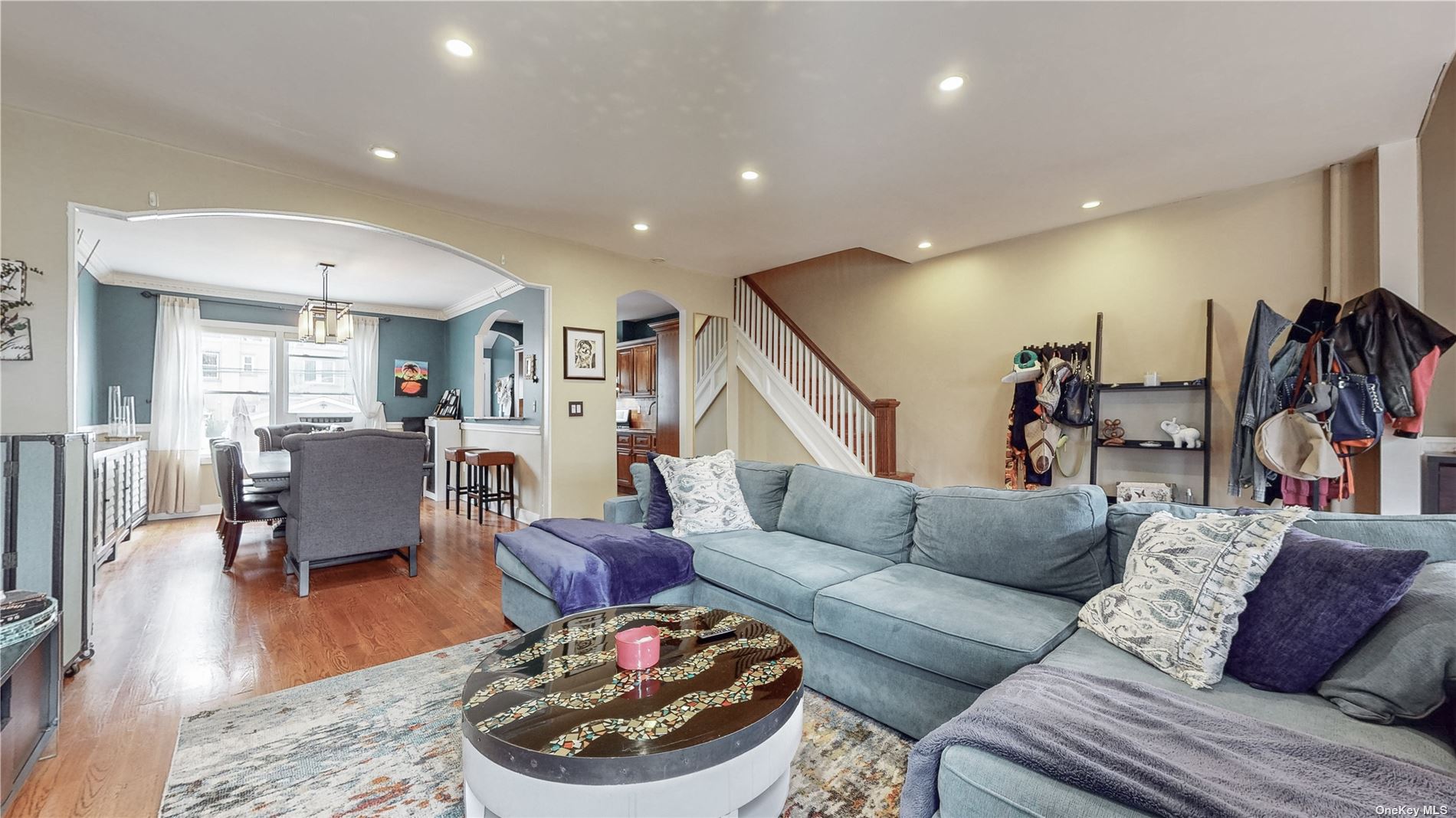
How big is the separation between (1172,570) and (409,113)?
3507 millimetres

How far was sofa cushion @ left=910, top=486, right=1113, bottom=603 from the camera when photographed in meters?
1.99

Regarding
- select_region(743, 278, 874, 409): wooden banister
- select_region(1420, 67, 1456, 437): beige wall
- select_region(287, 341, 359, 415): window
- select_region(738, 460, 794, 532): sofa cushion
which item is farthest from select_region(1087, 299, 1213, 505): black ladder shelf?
select_region(287, 341, 359, 415): window

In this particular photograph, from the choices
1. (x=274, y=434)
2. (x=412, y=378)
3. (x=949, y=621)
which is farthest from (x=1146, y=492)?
(x=412, y=378)

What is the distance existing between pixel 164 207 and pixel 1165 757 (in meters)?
4.60

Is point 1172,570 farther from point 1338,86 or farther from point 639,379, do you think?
point 639,379

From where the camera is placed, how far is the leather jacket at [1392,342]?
2.78m

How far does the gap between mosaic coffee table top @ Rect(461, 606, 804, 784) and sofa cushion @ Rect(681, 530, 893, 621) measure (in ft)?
1.41

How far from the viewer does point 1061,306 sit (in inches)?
171

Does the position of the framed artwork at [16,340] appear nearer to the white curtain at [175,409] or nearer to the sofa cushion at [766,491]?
the sofa cushion at [766,491]

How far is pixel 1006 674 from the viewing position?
1.62 m

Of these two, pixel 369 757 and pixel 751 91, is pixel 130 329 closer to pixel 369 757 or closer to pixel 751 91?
pixel 369 757

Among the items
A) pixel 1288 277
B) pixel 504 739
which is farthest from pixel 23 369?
pixel 1288 277

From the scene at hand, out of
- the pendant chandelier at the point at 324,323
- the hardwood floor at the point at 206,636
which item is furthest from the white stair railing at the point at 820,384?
the pendant chandelier at the point at 324,323

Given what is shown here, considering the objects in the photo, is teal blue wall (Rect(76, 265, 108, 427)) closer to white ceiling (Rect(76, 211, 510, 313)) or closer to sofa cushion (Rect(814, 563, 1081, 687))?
white ceiling (Rect(76, 211, 510, 313))
